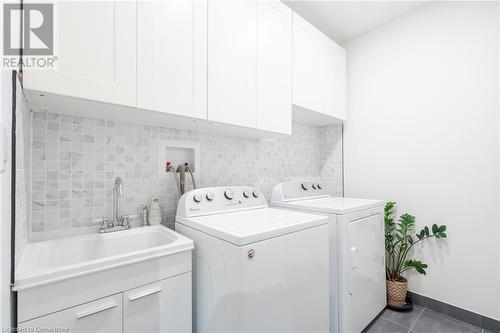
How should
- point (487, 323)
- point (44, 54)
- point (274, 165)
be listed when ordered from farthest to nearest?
1. point (274, 165)
2. point (487, 323)
3. point (44, 54)

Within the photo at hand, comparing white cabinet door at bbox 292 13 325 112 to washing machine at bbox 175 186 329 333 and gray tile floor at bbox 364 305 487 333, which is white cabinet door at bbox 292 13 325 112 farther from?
gray tile floor at bbox 364 305 487 333

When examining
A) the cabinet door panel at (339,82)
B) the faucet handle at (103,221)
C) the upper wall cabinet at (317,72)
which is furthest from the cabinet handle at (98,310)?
the cabinet door panel at (339,82)

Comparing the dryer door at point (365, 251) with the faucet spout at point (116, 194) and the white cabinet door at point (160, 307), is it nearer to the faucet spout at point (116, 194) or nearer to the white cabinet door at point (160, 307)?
the white cabinet door at point (160, 307)

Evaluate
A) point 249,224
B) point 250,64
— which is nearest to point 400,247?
point 249,224

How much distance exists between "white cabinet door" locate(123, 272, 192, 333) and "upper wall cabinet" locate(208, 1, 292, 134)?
0.94 metres

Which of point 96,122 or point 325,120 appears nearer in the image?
point 96,122

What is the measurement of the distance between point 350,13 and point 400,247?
→ 7.22ft

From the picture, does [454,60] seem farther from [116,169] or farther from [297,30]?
[116,169]

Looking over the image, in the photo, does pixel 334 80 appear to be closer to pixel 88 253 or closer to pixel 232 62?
pixel 232 62

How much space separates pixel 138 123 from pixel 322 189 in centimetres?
180

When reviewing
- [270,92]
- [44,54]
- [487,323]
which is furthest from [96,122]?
[487,323]

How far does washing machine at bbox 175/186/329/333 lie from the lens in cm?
102

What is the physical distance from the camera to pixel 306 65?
200 cm

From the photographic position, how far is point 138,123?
58.7 inches
